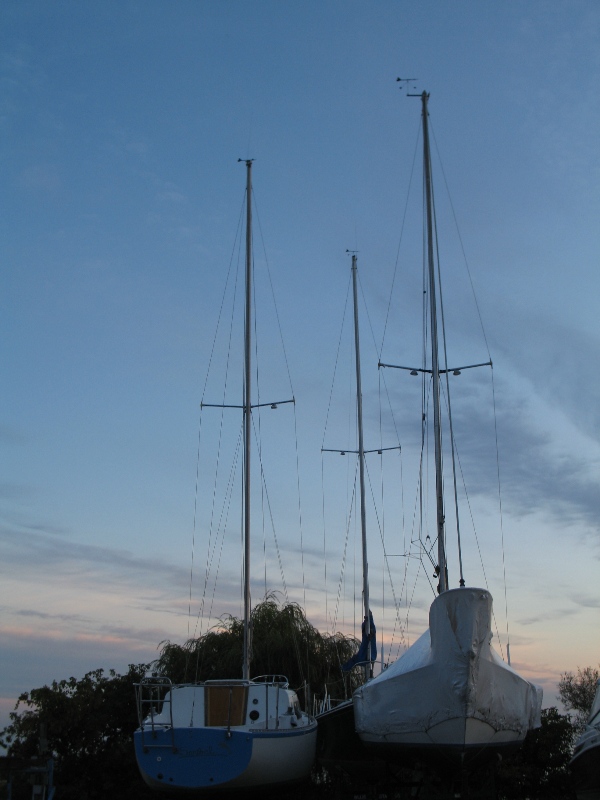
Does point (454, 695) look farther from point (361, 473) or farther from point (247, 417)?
point (361, 473)

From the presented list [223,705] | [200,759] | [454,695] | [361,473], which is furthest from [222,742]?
[361,473]

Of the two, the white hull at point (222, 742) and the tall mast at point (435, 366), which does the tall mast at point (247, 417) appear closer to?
the white hull at point (222, 742)

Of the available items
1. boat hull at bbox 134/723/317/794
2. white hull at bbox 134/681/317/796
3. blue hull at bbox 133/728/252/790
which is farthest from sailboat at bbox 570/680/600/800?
blue hull at bbox 133/728/252/790

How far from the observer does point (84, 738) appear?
2461cm

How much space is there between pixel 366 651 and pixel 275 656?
8.25 metres

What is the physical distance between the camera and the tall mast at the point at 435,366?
1858 centimetres

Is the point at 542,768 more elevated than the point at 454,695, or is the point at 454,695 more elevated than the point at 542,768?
the point at 454,695

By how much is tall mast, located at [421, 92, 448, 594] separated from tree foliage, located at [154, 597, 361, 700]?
A: 14718 mm

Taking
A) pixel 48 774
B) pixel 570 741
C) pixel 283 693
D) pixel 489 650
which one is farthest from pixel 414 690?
pixel 570 741

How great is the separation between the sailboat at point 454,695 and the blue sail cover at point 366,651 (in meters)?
8.39

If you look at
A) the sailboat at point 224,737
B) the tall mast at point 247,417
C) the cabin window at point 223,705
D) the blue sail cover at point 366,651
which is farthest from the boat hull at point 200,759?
the blue sail cover at point 366,651

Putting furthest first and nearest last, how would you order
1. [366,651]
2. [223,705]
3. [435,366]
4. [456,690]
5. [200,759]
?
[366,651] < [435,366] < [223,705] < [200,759] < [456,690]

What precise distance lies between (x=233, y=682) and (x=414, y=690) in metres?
6.21

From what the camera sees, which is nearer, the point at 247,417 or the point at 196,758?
the point at 196,758
